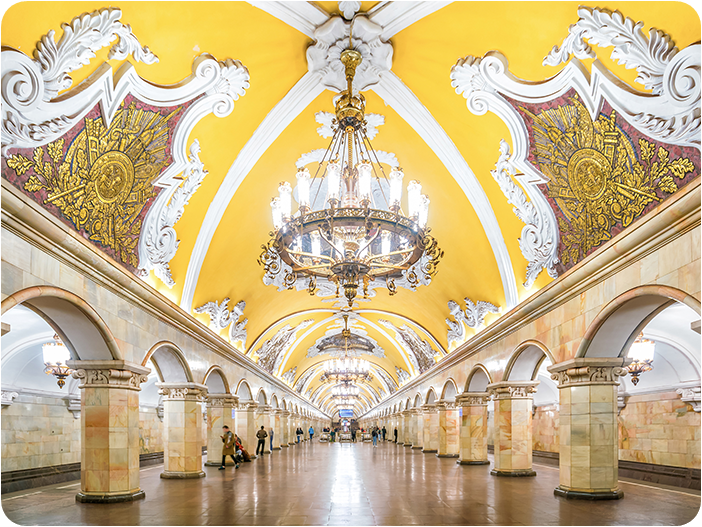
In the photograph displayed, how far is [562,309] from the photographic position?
31.6 feet

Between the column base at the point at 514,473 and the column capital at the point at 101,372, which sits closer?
the column capital at the point at 101,372

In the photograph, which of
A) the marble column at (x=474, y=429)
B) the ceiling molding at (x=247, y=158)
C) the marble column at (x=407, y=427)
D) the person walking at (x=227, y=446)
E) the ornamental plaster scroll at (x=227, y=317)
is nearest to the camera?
the ceiling molding at (x=247, y=158)

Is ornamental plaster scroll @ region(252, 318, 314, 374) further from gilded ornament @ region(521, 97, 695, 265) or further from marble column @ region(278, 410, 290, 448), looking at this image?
gilded ornament @ region(521, 97, 695, 265)

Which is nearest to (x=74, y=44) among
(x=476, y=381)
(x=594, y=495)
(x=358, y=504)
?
(x=358, y=504)

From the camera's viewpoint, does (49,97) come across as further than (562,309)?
No

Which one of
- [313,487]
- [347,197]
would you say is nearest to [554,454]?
[313,487]

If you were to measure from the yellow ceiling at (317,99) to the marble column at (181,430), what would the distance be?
205 centimetres

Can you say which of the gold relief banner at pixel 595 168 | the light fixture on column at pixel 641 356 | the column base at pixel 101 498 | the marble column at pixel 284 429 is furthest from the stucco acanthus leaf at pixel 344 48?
the marble column at pixel 284 429

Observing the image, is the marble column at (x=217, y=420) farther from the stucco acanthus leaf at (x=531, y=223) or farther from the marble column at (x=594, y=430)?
the marble column at (x=594, y=430)

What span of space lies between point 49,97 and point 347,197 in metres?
3.60

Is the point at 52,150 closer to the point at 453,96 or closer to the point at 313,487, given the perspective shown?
the point at 453,96

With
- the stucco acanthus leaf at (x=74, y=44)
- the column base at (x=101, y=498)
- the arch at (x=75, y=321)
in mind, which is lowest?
the column base at (x=101, y=498)

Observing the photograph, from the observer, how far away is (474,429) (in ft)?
53.0

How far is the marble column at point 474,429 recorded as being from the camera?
16.2 metres
